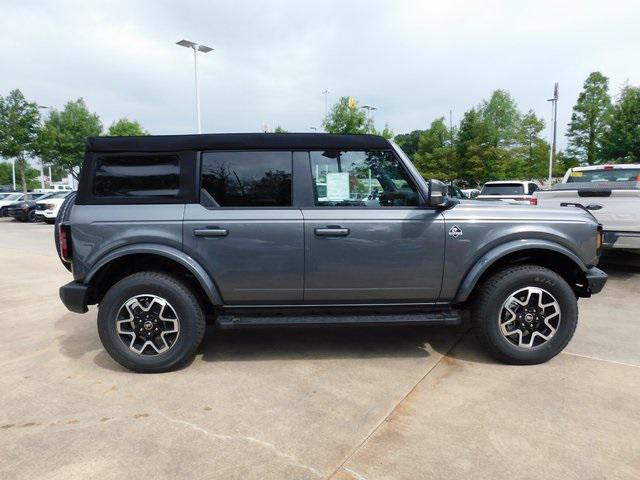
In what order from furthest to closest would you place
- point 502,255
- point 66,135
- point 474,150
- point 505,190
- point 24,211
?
1. point 474,150
2. point 66,135
3. point 24,211
4. point 505,190
5. point 502,255

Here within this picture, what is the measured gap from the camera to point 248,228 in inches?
135

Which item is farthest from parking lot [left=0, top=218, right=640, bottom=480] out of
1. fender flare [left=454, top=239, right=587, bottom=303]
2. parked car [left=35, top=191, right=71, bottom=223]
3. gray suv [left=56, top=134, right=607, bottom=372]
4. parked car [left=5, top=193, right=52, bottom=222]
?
parked car [left=5, top=193, right=52, bottom=222]

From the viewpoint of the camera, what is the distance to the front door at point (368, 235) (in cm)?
345

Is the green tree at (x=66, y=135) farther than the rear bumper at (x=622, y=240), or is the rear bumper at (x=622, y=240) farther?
the green tree at (x=66, y=135)

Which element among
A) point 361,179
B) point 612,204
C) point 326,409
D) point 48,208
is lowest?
point 326,409

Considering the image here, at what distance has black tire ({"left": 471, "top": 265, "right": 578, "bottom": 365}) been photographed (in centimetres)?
351

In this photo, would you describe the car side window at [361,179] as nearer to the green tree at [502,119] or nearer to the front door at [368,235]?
the front door at [368,235]

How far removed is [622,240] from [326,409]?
214 inches

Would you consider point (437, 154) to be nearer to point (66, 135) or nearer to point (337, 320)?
point (66, 135)

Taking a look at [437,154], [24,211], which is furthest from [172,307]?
[437,154]

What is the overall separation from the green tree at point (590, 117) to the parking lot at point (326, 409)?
35.2 m

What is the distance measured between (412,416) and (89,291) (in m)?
2.65


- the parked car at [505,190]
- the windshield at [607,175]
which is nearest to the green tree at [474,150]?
the parked car at [505,190]

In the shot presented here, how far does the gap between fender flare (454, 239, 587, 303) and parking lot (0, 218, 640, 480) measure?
698 mm
